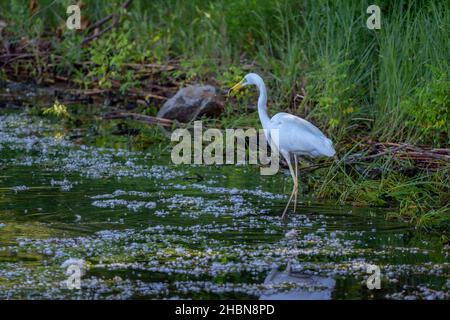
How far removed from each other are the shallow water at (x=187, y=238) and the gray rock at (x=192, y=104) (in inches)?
75.9

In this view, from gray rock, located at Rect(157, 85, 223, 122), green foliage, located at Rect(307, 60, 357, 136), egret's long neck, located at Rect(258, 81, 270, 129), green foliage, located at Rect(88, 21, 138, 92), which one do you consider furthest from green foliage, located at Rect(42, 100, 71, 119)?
egret's long neck, located at Rect(258, 81, 270, 129)

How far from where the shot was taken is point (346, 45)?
1138 centimetres

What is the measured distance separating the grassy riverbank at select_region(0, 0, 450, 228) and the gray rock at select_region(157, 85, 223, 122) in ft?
0.82

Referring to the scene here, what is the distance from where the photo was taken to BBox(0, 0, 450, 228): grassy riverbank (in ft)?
30.9

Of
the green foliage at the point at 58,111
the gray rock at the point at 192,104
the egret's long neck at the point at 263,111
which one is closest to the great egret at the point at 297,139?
the egret's long neck at the point at 263,111

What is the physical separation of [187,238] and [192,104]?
545cm

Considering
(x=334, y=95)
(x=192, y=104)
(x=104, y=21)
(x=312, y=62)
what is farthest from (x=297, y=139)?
(x=104, y=21)

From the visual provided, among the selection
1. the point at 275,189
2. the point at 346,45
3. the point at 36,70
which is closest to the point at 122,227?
the point at 275,189

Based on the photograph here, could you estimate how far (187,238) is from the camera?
25.6 feet

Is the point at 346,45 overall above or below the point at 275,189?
above

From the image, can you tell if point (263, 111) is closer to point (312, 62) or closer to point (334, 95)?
point (334, 95)

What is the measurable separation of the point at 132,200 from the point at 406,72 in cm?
348

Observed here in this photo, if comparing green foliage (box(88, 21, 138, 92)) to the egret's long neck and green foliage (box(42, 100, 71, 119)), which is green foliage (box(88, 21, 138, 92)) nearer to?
green foliage (box(42, 100, 71, 119))
